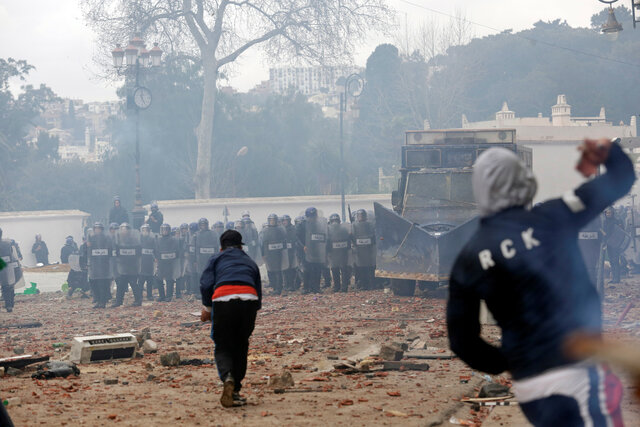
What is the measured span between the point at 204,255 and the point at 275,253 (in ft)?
5.66

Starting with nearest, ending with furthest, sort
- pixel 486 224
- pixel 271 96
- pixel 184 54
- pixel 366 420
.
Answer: pixel 486 224, pixel 366 420, pixel 184 54, pixel 271 96

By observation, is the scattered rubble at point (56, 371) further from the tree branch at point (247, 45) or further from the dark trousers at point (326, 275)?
the tree branch at point (247, 45)

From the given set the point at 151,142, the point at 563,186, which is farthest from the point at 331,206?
the point at 151,142

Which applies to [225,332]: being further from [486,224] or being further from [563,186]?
[563,186]

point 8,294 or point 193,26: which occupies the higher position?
point 193,26

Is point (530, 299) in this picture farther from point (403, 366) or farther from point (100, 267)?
point (100, 267)

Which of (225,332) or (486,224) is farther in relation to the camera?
(225,332)

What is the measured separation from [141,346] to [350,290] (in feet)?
30.4

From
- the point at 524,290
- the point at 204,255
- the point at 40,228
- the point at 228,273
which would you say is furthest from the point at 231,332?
the point at 40,228

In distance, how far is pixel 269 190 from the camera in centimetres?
4781

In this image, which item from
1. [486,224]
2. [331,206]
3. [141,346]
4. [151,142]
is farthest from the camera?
[151,142]

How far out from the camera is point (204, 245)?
21.6 meters

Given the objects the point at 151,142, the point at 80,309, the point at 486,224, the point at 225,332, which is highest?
the point at 151,142

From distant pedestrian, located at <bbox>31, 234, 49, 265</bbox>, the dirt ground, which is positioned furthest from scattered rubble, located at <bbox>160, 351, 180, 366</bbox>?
distant pedestrian, located at <bbox>31, 234, 49, 265</bbox>
